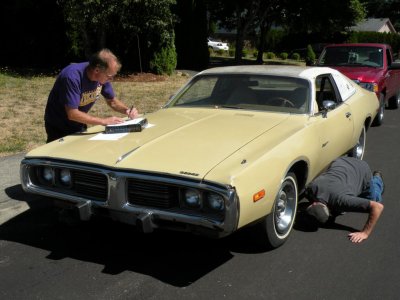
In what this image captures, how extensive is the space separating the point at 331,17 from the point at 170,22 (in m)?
15.3

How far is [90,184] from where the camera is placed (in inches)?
151

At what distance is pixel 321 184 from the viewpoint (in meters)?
4.53

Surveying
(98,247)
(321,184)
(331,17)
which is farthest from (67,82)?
(331,17)

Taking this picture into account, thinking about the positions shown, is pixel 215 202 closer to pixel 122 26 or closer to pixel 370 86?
pixel 370 86

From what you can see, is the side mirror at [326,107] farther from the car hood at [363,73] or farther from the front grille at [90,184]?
the car hood at [363,73]

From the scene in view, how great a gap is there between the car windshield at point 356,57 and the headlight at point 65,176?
801 cm

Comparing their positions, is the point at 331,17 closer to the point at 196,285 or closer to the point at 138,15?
the point at 138,15

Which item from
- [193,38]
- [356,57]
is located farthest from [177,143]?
[193,38]

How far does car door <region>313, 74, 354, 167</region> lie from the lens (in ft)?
15.9

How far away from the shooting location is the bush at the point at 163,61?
702 inches

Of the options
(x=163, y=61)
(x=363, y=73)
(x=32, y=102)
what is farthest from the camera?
(x=163, y=61)

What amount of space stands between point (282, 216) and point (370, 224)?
2.71 feet

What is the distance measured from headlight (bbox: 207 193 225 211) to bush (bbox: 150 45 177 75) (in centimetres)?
1487

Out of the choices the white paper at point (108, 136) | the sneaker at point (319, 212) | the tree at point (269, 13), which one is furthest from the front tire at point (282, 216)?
the tree at point (269, 13)
